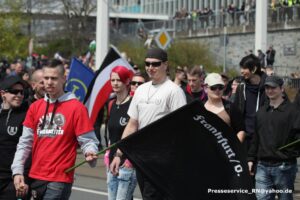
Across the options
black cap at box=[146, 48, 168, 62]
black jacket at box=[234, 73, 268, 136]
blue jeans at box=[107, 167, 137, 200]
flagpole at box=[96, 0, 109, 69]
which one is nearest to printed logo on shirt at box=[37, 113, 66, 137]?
black cap at box=[146, 48, 168, 62]

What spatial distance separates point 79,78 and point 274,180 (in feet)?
27.0

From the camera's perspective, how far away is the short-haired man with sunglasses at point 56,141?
7.02m

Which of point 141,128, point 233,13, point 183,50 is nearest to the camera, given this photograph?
point 141,128

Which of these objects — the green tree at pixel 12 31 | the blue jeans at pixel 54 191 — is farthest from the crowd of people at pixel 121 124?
the green tree at pixel 12 31

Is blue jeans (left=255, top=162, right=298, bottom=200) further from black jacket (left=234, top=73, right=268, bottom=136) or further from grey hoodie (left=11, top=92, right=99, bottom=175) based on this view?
grey hoodie (left=11, top=92, right=99, bottom=175)

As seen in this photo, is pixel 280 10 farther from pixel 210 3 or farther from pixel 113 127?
pixel 113 127

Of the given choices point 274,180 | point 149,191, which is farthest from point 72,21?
point 149,191

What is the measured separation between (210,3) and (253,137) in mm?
59311

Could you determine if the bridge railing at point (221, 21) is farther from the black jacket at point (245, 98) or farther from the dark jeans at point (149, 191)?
the dark jeans at point (149, 191)

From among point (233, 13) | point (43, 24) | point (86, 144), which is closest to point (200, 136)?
point (86, 144)

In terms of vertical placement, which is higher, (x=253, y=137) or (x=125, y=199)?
(x=253, y=137)

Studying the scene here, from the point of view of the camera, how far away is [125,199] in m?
8.94

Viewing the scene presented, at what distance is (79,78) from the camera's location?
648 inches

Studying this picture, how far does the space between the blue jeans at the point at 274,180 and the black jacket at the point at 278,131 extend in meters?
0.09
